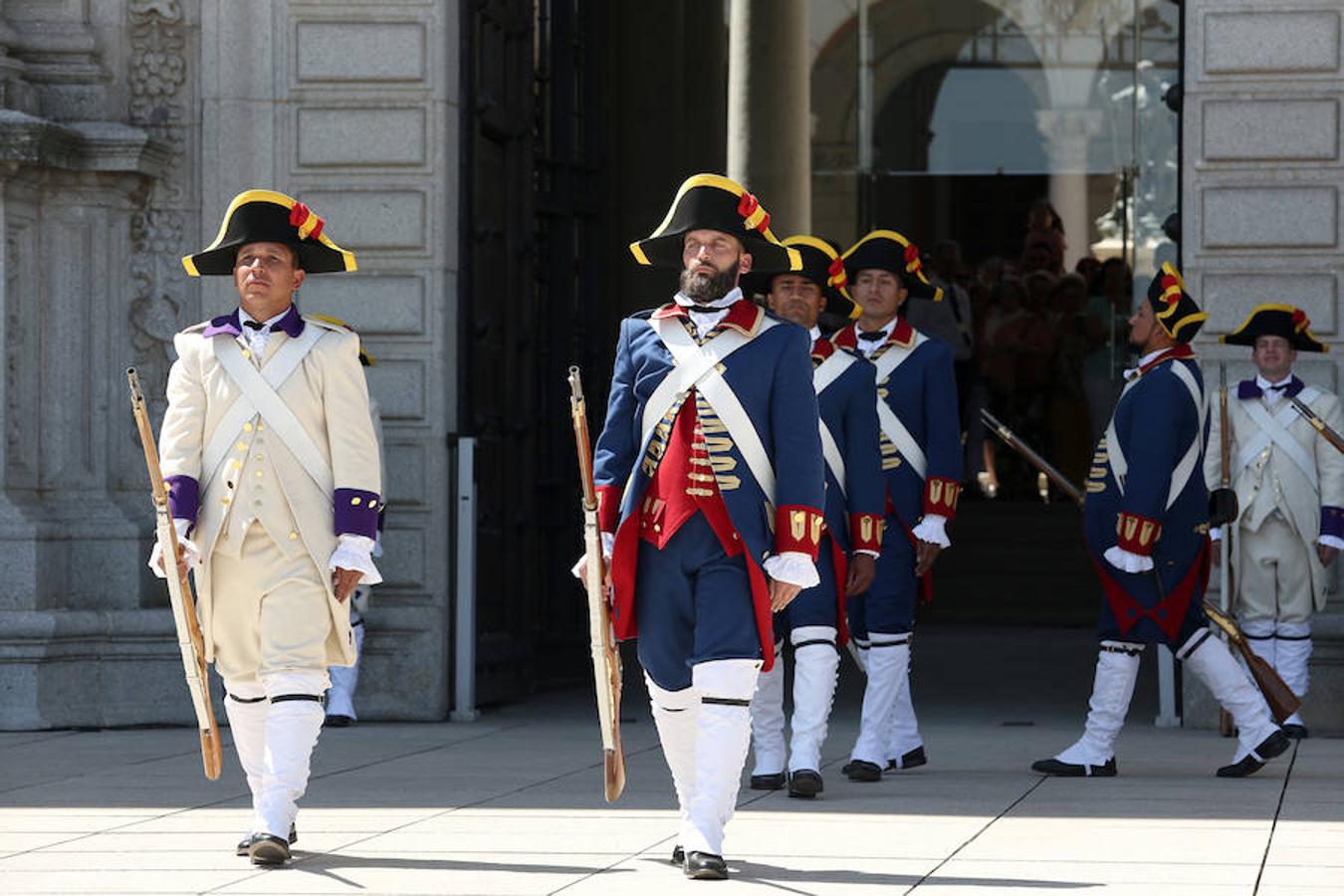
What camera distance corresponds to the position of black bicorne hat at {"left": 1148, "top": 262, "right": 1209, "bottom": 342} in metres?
10.2

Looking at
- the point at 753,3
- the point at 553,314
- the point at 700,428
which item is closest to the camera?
the point at 700,428

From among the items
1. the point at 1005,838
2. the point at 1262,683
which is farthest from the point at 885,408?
the point at 1005,838

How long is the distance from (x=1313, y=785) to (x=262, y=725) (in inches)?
155

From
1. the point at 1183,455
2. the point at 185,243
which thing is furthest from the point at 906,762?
the point at 185,243

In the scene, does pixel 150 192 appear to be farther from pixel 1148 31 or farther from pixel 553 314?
pixel 1148 31

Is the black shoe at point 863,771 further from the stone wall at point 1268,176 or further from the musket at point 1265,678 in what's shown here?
the stone wall at point 1268,176

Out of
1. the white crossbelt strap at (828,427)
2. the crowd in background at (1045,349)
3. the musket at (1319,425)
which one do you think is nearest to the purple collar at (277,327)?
the white crossbelt strap at (828,427)

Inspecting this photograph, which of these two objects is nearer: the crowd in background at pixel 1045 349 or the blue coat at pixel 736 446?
the blue coat at pixel 736 446

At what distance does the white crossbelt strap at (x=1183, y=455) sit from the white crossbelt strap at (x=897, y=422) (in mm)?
716

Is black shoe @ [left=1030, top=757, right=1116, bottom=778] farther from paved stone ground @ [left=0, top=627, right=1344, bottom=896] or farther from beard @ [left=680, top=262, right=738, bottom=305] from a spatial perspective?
beard @ [left=680, top=262, right=738, bottom=305]

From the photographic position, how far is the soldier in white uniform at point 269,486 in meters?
8.01

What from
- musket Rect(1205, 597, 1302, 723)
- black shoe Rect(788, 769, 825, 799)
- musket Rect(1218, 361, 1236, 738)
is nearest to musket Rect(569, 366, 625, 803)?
black shoe Rect(788, 769, 825, 799)

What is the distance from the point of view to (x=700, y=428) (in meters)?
7.76

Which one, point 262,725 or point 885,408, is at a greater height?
point 885,408
